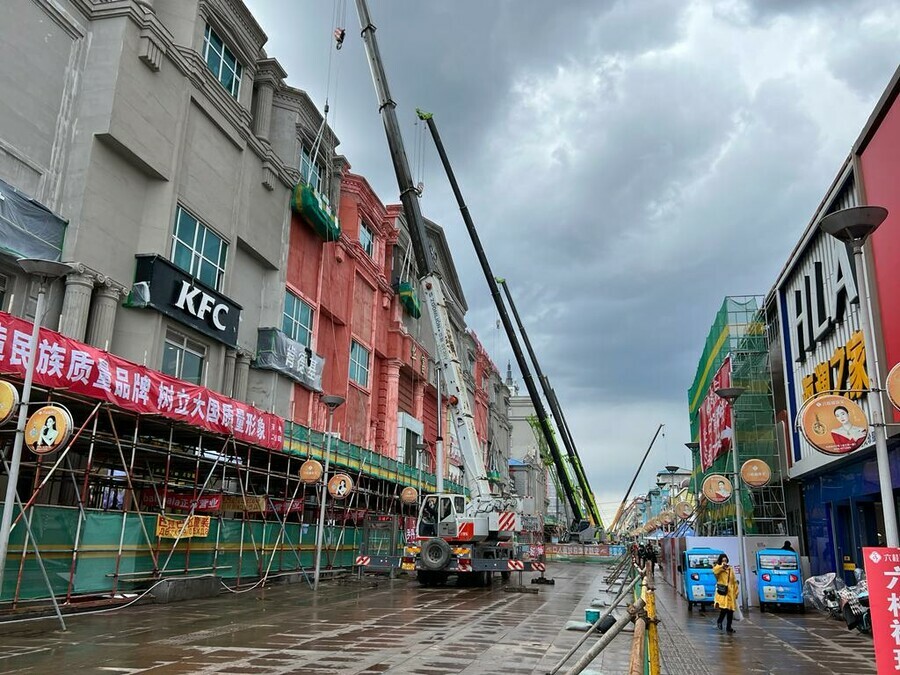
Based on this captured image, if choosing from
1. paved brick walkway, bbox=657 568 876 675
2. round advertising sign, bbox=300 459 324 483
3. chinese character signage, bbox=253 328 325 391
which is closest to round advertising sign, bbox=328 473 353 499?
round advertising sign, bbox=300 459 324 483

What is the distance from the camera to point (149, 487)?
22547mm

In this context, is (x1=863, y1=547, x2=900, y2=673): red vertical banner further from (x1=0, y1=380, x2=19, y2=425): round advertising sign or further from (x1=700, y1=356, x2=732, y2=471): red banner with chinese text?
(x1=700, y1=356, x2=732, y2=471): red banner with chinese text

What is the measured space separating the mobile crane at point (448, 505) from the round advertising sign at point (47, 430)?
14852 millimetres

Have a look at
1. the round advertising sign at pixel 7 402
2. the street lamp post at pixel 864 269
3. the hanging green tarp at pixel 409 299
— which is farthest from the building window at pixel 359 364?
the street lamp post at pixel 864 269

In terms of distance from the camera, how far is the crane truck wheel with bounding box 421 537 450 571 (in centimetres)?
2466

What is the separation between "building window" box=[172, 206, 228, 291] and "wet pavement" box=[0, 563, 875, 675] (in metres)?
12.3

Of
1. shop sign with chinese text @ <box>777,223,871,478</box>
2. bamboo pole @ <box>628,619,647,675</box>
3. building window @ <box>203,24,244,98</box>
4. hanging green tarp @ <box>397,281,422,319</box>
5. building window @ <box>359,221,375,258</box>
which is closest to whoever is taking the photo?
bamboo pole @ <box>628,619,647,675</box>

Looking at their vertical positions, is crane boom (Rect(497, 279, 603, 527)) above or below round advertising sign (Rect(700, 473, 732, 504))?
above

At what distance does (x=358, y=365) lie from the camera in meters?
42.5

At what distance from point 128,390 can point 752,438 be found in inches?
909

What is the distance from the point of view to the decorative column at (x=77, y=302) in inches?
803

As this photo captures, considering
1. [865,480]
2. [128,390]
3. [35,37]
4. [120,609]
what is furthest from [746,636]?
[35,37]

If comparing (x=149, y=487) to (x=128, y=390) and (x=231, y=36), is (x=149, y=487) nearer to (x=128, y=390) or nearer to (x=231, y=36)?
(x=128, y=390)

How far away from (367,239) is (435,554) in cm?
2504
